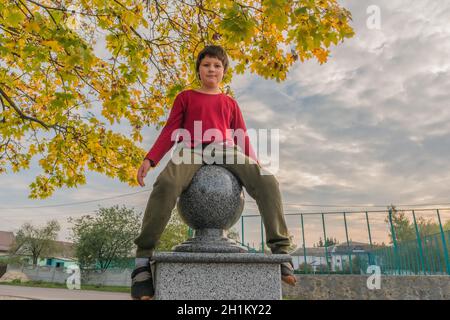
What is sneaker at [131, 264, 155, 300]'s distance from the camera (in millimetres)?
2430

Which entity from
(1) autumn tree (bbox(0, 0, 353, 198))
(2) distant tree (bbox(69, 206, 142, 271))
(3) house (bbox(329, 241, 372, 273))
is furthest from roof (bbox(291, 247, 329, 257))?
(2) distant tree (bbox(69, 206, 142, 271))

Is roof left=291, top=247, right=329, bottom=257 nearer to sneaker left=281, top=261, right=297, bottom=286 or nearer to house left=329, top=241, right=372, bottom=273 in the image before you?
house left=329, top=241, right=372, bottom=273

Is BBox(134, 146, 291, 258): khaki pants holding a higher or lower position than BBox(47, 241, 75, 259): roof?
lower

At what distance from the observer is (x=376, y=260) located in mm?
10836

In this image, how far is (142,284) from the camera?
246cm

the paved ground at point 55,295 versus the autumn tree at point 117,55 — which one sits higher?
the autumn tree at point 117,55

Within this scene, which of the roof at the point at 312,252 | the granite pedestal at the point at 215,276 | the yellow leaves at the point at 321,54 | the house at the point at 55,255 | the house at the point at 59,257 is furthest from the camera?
the house at the point at 59,257

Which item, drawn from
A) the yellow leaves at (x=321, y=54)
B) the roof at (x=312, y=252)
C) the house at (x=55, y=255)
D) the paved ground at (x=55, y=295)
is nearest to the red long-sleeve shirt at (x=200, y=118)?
the yellow leaves at (x=321, y=54)

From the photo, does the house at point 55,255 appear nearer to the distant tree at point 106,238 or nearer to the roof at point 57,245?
the roof at point 57,245

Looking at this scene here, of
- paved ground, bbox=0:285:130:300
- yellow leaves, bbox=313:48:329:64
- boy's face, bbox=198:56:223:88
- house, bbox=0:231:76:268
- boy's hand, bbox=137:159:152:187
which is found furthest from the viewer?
house, bbox=0:231:76:268

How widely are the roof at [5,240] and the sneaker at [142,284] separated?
58.0 m

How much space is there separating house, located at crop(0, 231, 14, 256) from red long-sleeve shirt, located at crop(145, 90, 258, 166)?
5650 cm

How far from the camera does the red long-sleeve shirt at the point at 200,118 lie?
9.60 feet
